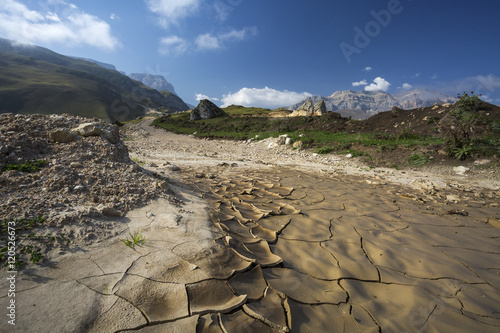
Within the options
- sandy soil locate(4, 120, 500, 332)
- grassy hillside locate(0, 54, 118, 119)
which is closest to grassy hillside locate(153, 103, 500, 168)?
sandy soil locate(4, 120, 500, 332)

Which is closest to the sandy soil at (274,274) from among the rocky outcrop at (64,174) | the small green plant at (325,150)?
the rocky outcrop at (64,174)

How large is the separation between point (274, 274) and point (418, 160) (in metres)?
8.45

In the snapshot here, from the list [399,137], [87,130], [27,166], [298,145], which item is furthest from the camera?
[298,145]

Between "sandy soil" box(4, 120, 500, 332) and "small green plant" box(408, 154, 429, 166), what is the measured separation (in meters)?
4.63

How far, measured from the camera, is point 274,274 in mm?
1823


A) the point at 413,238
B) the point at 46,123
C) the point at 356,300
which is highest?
the point at 46,123

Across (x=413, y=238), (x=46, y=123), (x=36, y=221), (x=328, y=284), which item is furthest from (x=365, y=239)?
(x=46, y=123)

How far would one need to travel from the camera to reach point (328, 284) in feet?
5.85

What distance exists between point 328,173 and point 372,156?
3.46 metres

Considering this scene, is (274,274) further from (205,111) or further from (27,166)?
(205,111)

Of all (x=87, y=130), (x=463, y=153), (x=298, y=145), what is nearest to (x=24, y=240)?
(x=87, y=130)

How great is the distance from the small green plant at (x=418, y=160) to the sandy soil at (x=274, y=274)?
182 inches

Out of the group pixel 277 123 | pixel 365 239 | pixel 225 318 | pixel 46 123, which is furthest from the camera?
pixel 277 123

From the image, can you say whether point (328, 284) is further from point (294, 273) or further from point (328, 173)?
point (328, 173)
